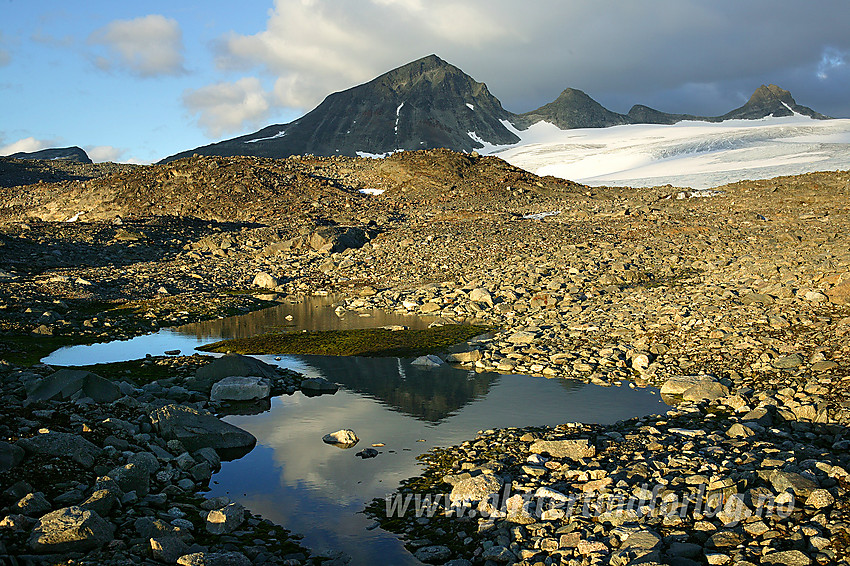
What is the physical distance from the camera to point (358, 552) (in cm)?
756

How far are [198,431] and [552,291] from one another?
51.3ft

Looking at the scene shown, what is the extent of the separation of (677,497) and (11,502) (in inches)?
320

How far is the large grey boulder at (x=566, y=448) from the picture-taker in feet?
31.8

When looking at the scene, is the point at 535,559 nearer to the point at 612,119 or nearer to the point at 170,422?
the point at 170,422

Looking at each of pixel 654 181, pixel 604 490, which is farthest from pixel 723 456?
pixel 654 181

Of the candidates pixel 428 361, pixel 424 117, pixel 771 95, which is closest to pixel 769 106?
pixel 771 95

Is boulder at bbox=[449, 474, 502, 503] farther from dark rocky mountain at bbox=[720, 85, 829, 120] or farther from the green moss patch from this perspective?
dark rocky mountain at bbox=[720, 85, 829, 120]

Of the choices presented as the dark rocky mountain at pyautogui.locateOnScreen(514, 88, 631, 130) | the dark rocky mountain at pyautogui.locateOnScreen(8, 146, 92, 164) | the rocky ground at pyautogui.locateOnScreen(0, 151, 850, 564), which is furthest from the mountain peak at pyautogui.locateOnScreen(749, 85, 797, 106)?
the dark rocky mountain at pyautogui.locateOnScreen(8, 146, 92, 164)

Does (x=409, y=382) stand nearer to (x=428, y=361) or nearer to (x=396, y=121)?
(x=428, y=361)

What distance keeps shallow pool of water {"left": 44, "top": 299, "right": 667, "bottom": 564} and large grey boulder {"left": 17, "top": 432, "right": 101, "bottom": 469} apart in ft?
5.82

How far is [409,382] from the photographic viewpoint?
14.9 m

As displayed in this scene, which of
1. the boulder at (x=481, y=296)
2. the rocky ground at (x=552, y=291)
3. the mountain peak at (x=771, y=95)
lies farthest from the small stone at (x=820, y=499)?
the mountain peak at (x=771, y=95)

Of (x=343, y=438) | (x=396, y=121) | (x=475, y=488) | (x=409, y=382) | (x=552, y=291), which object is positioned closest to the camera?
(x=475, y=488)

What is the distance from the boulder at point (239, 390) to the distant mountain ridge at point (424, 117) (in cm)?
12212
